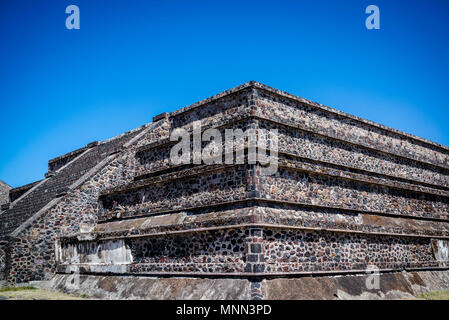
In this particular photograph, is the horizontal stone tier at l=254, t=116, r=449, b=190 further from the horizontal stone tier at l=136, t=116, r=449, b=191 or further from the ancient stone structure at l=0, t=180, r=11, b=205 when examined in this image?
the ancient stone structure at l=0, t=180, r=11, b=205

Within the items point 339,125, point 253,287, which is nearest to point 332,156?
point 339,125

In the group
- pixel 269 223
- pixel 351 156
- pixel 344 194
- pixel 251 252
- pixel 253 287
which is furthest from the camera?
pixel 351 156

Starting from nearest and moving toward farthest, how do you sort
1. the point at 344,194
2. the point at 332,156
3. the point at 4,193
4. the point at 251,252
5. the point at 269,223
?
the point at 251,252 < the point at 269,223 < the point at 344,194 < the point at 332,156 < the point at 4,193

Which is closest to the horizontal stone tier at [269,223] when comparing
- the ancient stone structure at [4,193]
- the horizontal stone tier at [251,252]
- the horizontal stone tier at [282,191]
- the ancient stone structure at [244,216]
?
the ancient stone structure at [244,216]

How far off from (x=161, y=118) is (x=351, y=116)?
23.9 feet

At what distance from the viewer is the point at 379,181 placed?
12367 millimetres

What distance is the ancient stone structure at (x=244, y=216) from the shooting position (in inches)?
359

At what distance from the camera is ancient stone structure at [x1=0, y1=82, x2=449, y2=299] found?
911 centimetres

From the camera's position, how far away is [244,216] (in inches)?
347

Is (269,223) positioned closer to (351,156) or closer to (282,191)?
(282,191)

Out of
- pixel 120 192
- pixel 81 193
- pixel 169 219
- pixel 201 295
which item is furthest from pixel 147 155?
pixel 201 295

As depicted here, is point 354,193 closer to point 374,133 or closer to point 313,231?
point 313,231

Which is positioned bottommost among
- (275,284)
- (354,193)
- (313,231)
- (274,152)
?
(275,284)

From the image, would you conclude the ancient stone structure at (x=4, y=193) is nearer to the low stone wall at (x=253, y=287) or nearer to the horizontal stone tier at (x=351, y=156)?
the low stone wall at (x=253, y=287)
